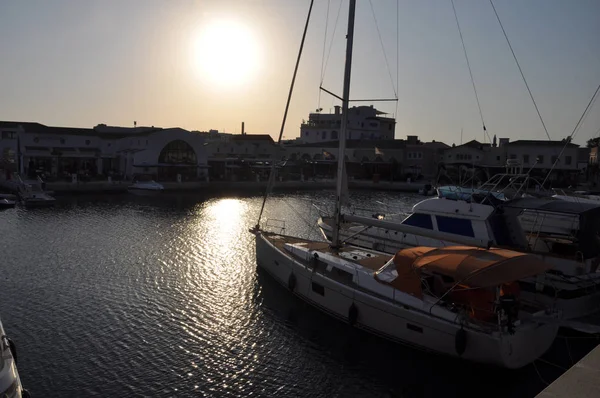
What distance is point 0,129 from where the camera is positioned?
6375 cm

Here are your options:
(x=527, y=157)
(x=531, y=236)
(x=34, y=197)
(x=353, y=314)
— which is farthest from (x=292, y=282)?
(x=527, y=157)

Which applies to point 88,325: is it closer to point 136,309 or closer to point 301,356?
point 136,309

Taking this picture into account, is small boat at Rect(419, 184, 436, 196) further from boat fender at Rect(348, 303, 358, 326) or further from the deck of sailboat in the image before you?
boat fender at Rect(348, 303, 358, 326)

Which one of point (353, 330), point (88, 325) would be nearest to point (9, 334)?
point (88, 325)

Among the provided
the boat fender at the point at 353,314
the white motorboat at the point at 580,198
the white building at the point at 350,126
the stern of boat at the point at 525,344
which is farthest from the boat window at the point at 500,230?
the white building at the point at 350,126

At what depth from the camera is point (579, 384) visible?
5.58 meters

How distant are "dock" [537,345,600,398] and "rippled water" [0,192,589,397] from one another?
731 cm

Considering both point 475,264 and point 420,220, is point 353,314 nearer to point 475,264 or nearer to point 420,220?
point 475,264

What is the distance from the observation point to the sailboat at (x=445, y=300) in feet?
42.2

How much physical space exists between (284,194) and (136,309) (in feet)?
158

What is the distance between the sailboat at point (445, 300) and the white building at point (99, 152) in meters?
54.3

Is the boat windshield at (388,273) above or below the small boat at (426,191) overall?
below

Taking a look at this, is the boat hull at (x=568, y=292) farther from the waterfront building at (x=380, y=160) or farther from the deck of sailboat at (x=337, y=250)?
the waterfront building at (x=380, y=160)

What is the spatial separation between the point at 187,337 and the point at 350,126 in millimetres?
92189
